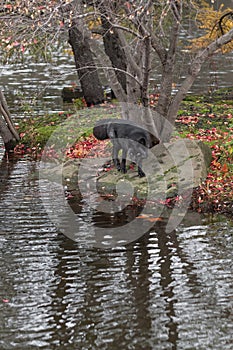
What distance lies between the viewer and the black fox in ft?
41.1

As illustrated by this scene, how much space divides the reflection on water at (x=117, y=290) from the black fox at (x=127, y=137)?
7.36 ft

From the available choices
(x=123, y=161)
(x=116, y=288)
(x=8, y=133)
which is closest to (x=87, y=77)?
(x=8, y=133)

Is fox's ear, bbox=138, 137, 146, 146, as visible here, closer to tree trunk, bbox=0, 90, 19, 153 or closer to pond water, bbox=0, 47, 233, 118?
tree trunk, bbox=0, 90, 19, 153

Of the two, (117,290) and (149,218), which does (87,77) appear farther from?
(117,290)

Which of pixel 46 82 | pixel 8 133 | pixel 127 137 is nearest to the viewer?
pixel 127 137

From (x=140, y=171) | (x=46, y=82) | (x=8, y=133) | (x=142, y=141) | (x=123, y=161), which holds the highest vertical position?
(x=142, y=141)

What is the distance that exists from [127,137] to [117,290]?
15.0 feet

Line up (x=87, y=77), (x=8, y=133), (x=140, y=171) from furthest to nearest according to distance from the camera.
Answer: (x=87, y=77) < (x=8, y=133) < (x=140, y=171)

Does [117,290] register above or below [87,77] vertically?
above

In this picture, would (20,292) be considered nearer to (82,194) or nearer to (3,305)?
(3,305)

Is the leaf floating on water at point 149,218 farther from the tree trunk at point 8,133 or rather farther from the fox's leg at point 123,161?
the tree trunk at point 8,133

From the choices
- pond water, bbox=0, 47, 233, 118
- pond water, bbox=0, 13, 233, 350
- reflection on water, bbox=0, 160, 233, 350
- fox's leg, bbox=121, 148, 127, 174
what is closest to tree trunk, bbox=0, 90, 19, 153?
pond water, bbox=0, 47, 233, 118

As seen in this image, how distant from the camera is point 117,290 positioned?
854 cm

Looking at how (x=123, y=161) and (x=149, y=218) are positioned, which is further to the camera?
(x=123, y=161)
